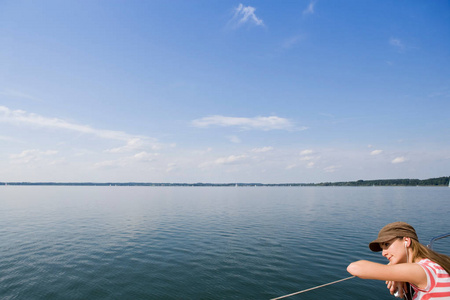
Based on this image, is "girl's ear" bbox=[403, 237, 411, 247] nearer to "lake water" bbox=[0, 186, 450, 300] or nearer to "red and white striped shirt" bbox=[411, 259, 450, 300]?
"red and white striped shirt" bbox=[411, 259, 450, 300]

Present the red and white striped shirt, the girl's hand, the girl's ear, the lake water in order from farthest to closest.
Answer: the lake water
the girl's hand
the girl's ear
the red and white striped shirt

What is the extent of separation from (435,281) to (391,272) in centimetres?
77

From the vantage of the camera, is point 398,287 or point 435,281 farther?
point 398,287

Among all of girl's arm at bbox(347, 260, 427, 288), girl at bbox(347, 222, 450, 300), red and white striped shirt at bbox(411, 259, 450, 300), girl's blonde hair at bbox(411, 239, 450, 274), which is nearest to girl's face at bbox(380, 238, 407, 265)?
girl at bbox(347, 222, 450, 300)

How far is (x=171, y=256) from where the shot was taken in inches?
733

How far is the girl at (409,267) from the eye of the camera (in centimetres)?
280

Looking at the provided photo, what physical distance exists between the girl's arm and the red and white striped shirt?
3.1 inches

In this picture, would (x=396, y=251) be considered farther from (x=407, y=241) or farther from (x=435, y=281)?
(x=435, y=281)

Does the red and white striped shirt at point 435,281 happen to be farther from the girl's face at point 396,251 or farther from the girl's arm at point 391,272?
the girl's face at point 396,251

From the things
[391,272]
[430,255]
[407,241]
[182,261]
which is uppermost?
[407,241]

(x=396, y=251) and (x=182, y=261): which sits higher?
(x=396, y=251)

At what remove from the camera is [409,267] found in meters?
2.84

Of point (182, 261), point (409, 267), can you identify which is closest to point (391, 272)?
point (409, 267)

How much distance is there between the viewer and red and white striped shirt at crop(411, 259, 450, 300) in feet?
9.68
